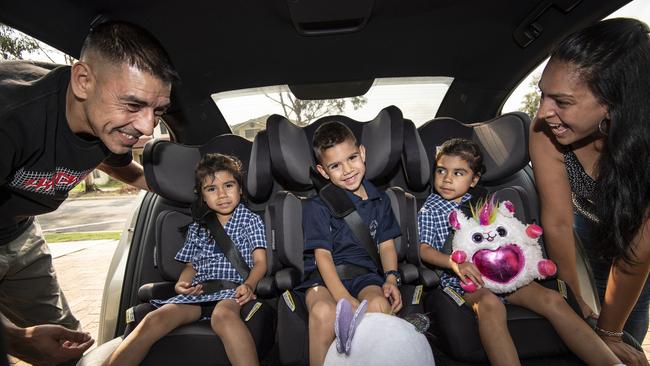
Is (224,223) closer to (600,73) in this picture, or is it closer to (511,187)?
(511,187)

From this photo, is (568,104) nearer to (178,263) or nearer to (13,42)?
(178,263)

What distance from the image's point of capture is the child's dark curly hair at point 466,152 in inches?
91.0

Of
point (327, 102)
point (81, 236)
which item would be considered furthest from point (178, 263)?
point (81, 236)

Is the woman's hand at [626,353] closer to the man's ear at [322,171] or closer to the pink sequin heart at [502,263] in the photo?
the pink sequin heart at [502,263]

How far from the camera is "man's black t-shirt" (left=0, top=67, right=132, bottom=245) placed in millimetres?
1437

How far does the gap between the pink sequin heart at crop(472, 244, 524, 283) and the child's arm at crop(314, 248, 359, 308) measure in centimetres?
66

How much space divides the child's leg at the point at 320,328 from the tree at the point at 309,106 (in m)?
1.47

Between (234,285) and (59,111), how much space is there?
1.26 meters

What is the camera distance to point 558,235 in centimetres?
210

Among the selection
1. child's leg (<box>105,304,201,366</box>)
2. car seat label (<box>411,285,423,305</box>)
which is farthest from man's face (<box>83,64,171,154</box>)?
car seat label (<box>411,285,423,305</box>)

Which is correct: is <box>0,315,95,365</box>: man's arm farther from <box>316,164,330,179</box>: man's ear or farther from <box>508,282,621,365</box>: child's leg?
<box>508,282,621,365</box>: child's leg

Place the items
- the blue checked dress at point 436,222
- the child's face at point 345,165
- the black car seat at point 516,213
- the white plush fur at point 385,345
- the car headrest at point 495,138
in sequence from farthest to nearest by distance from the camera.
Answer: the car headrest at point 495,138, the blue checked dress at point 436,222, the child's face at point 345,165, the black car seat at point 516,213, the white plush fur at point 385,345

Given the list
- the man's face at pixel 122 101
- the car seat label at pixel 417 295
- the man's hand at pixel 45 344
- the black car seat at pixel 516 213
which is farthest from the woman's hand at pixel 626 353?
the man's hand at pixel 45 344

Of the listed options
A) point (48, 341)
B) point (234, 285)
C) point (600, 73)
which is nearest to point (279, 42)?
point (234, 285)
